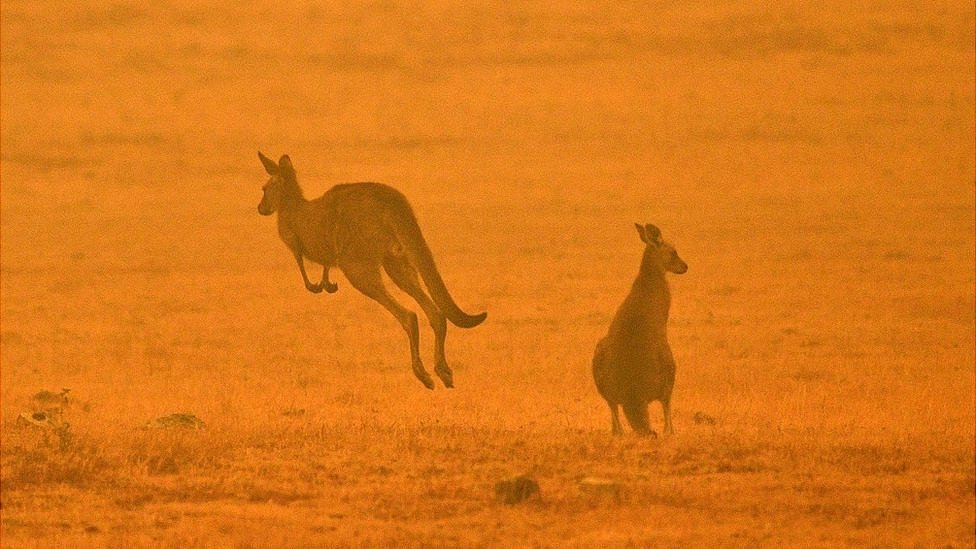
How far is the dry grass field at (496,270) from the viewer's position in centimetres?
1260

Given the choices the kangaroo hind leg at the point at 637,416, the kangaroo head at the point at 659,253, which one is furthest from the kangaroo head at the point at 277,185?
the kangaroo hind leg at the point at 637,416

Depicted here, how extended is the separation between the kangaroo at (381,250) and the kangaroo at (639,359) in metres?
1.17

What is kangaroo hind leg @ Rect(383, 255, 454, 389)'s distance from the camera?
46.7 ft

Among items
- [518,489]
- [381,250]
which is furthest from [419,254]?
[518,489]

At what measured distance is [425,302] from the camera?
47.6 ft

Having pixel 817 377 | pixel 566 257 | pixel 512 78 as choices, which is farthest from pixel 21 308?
pixel 512 78

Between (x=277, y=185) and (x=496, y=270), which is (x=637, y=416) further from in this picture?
(x=496, y=270)

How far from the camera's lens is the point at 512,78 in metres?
53.0

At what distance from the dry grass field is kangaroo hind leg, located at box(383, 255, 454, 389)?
1.85 ft

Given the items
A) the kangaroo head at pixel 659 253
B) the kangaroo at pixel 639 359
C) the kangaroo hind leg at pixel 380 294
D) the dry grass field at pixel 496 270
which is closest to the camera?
the dry grass field at pixel 496 270

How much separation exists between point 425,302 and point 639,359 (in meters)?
1.64

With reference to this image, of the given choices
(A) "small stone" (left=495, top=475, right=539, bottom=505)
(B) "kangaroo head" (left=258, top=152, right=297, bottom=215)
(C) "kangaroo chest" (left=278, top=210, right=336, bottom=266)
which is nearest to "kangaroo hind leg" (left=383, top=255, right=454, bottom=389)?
(C) "kangaroo chest" (left=278, top=210, right=336, bottom=266)

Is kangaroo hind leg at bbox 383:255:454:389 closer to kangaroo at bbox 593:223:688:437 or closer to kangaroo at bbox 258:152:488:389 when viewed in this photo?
kangaroo at bbox 258:152:488:389

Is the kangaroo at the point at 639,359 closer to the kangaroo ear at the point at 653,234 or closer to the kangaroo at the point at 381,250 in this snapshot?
the kangaroo ear at the point at 653,234
